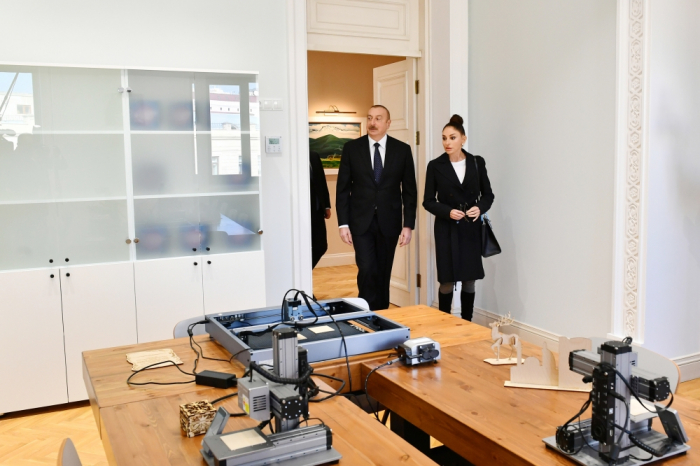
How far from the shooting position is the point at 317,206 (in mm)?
4992

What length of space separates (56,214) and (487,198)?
2.76 metres

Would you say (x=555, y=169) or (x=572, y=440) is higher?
(x=555, y=169)

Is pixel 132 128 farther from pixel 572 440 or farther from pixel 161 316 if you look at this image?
pixel 572 440

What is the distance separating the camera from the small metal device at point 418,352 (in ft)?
6.19

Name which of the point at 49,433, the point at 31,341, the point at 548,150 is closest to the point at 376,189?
the point at 548,150

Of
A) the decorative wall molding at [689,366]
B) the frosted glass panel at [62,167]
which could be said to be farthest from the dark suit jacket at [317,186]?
the decorative wall molding at [689,366]

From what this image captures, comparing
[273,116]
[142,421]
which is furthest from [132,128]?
[142,421]

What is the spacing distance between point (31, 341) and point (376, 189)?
2454 millimetres

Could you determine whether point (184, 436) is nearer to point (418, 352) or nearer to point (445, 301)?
point (418, 352)

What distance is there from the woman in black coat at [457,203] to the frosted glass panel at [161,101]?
1.73 m

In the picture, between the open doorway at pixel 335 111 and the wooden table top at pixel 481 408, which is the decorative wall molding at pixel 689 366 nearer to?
the wooden table top at pixel 481 408

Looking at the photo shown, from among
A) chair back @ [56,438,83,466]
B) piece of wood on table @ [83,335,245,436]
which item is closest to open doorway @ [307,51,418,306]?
piece of wood on table @ [83,335,245,436]

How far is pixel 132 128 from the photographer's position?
12.1 ft

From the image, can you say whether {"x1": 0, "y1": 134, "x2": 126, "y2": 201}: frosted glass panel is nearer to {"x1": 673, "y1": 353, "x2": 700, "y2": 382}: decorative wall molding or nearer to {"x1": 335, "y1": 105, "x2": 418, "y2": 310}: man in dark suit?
{"x1": 335, "y1": 105, "x2": 418, "y2": 310}: man in dark suit
